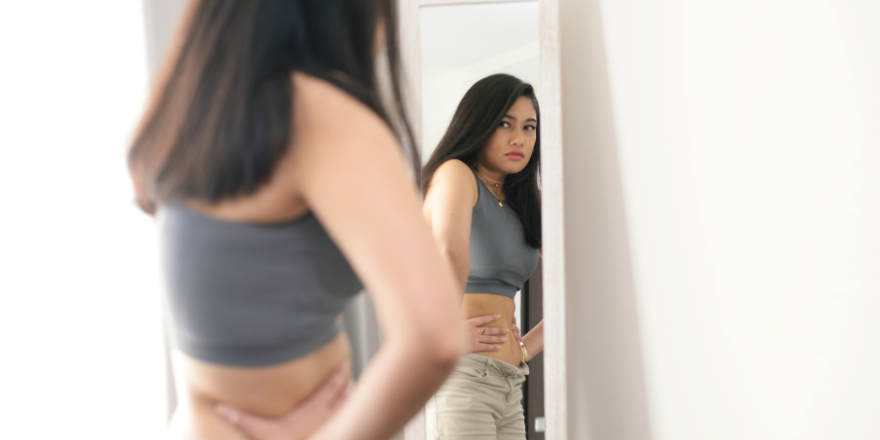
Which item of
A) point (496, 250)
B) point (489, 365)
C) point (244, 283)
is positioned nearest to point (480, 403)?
point (489, 365)

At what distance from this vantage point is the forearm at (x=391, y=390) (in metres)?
0.46

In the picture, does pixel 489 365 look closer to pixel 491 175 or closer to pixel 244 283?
pixel 491 175

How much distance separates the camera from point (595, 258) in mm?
1555

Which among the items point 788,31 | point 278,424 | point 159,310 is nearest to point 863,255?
point 788,31

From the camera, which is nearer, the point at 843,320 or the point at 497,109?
the point at 843,320

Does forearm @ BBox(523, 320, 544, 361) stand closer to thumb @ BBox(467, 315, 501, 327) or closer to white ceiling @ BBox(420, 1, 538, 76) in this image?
thumb @ BBox(467, 315, 501, 327)

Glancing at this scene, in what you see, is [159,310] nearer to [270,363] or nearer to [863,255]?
[270,363]

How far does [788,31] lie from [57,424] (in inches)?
59.3

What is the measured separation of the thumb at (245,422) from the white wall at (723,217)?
92 centimetres

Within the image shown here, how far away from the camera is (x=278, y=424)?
1.76 feet

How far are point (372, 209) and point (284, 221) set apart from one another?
10 cm

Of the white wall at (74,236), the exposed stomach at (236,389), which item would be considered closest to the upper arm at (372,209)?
the exposed stomach at (236,389)

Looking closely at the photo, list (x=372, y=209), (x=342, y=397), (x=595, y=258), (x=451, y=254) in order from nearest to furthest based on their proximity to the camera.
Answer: (x=372, y=209) → (x=342, y=397) → (x=451, y=254) → (x=595, y=258)

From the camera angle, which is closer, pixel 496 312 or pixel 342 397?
pixel 342 397
